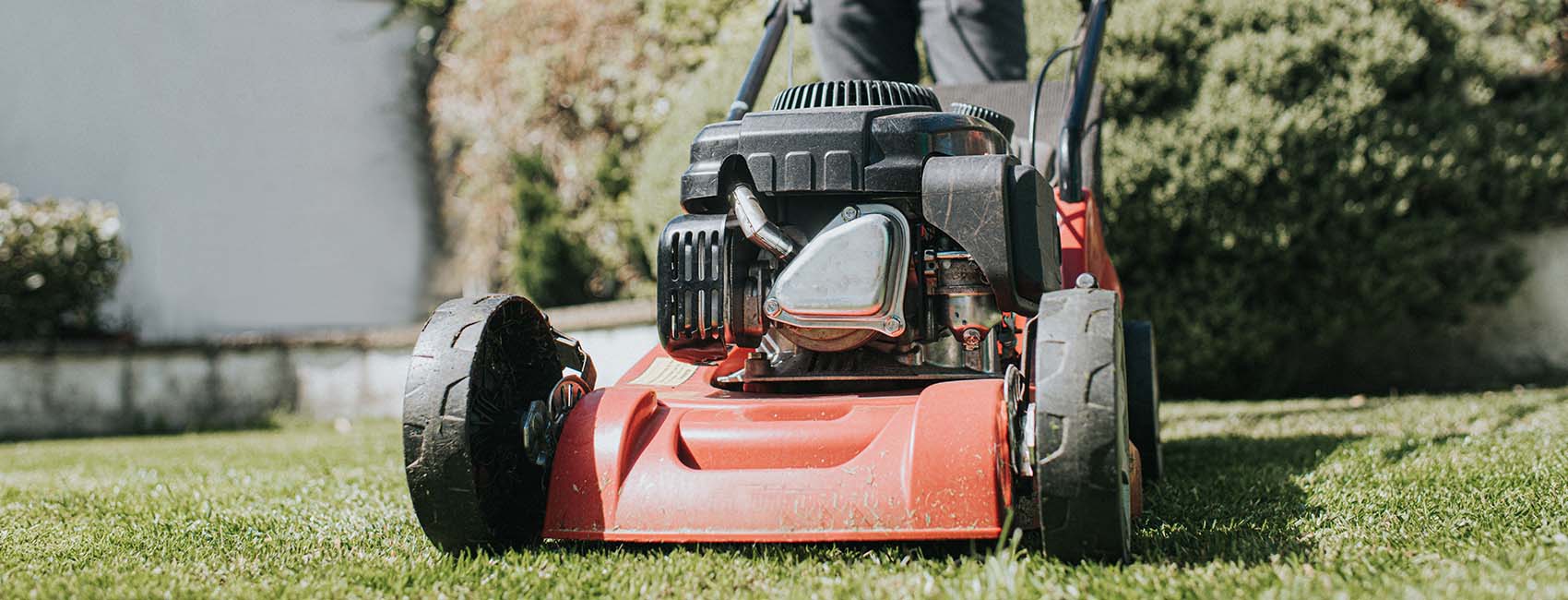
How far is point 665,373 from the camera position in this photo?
9.47 feet

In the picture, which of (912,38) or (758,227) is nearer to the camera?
(758,227)

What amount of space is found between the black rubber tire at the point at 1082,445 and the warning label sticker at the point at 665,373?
1031 millimetres

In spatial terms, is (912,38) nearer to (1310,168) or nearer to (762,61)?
(762,61)

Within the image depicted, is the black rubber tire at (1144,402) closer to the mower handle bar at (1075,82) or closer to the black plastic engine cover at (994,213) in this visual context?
the mower handle bar at (1075,82)

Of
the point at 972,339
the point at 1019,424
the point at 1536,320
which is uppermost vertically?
the point at 972,339

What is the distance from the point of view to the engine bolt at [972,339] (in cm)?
→ 248

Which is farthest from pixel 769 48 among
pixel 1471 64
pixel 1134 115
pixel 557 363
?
pixel 1471 64

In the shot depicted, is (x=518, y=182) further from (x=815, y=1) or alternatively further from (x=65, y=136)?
(x=815, y=1)

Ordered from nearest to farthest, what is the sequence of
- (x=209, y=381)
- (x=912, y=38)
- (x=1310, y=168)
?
(x=912, y=38) → (x=1310, y=168) → (x=209, y=381)

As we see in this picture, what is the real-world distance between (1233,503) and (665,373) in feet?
4.03

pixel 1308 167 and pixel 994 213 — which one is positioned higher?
pixel 1308 167

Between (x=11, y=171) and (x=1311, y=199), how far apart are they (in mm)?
7364

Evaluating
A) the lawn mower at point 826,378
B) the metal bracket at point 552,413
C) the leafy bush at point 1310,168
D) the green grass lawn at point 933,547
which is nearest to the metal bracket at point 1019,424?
the lawn mower at point 826,378

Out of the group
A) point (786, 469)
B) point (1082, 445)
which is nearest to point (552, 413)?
point (786, 469)
